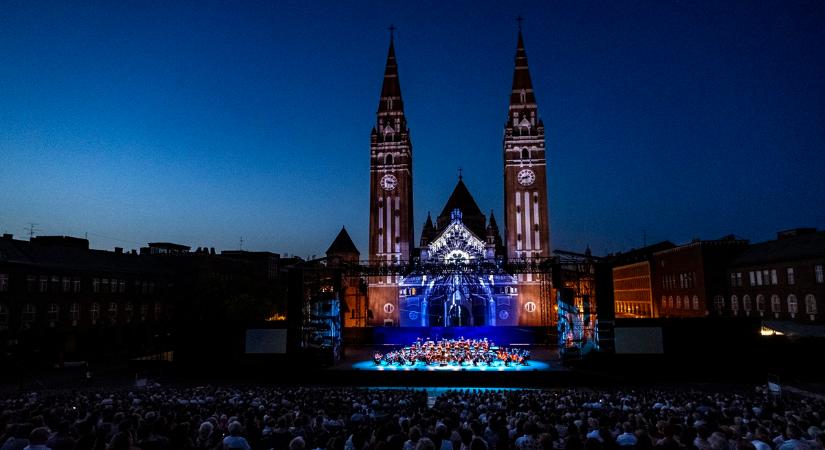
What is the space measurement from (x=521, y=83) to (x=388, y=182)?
1969 centimetres

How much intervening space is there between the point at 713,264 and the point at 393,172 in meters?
34.2

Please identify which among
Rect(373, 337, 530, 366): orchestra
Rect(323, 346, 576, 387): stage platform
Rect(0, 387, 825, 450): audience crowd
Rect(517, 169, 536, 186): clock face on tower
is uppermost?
Rect(517, 169, 536, 186): clock face on tower

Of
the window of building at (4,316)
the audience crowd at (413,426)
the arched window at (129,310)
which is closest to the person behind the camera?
the audience crowd at (413,426)

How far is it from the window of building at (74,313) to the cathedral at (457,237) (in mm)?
24538

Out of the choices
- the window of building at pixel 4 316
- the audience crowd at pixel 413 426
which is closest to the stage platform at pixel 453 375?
the audience crowd at pixel 413 426

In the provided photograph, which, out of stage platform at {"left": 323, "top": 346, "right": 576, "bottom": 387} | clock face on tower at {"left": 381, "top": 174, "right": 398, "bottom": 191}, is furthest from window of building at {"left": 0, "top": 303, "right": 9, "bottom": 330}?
clock face on tower at {"left": 381, "top": 174, "right": 398, "bottom": 191}

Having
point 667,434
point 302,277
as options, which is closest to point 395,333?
point 302,277

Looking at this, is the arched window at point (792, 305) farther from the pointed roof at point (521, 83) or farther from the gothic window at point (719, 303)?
the pointed roof at point (521, 83)

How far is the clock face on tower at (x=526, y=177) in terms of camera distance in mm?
56438

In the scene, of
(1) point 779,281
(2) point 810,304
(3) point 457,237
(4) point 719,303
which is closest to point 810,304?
(2) point 810,304

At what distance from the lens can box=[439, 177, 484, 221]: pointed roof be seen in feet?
235

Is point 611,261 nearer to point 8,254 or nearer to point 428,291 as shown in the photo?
point 428,291

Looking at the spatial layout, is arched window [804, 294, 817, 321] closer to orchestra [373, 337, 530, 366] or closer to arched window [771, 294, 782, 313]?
arched window [771, 294, 782, 313]

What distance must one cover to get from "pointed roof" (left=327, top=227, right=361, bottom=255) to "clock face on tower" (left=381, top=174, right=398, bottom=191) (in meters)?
21.4
